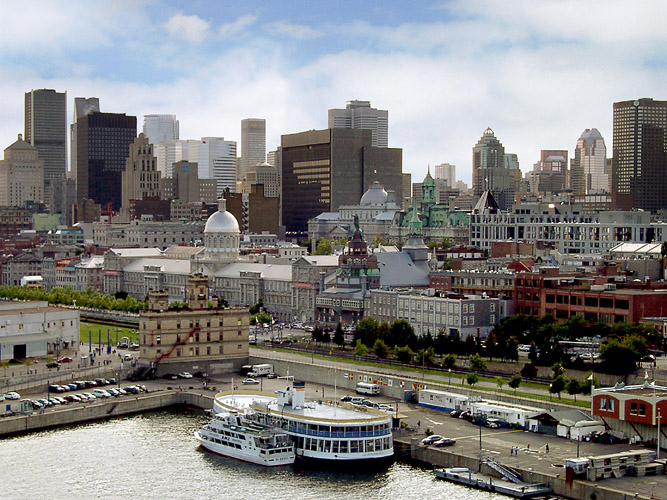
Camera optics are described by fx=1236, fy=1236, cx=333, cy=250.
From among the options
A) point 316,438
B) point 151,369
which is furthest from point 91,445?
point 151,369

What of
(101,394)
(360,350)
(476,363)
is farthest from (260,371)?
(476,363)

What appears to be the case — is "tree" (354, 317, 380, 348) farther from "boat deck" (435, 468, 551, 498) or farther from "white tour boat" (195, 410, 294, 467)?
"boat deck" (435, 468, 551, 498)

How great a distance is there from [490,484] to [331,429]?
1258 cm

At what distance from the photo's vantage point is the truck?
11350cm

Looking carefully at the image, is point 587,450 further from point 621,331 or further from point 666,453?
point 621,331

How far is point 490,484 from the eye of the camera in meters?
74.3

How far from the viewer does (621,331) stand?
11994 centimetres

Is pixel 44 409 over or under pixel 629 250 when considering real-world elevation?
under

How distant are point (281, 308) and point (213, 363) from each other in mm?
61102

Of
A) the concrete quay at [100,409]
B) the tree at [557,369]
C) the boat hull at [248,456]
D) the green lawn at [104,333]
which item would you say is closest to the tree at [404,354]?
the tree at [557,369]

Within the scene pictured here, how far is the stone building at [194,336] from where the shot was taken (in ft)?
374

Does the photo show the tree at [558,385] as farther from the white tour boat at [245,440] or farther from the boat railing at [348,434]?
the white tour boat at [245,440]

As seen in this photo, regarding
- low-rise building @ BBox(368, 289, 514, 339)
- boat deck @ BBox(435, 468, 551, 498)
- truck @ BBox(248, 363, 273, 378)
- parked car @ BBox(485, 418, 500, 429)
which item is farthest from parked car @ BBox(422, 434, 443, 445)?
low-rise building @ BBox(368, 289, 514, 339)

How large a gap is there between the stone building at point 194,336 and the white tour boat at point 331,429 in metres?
28.6
